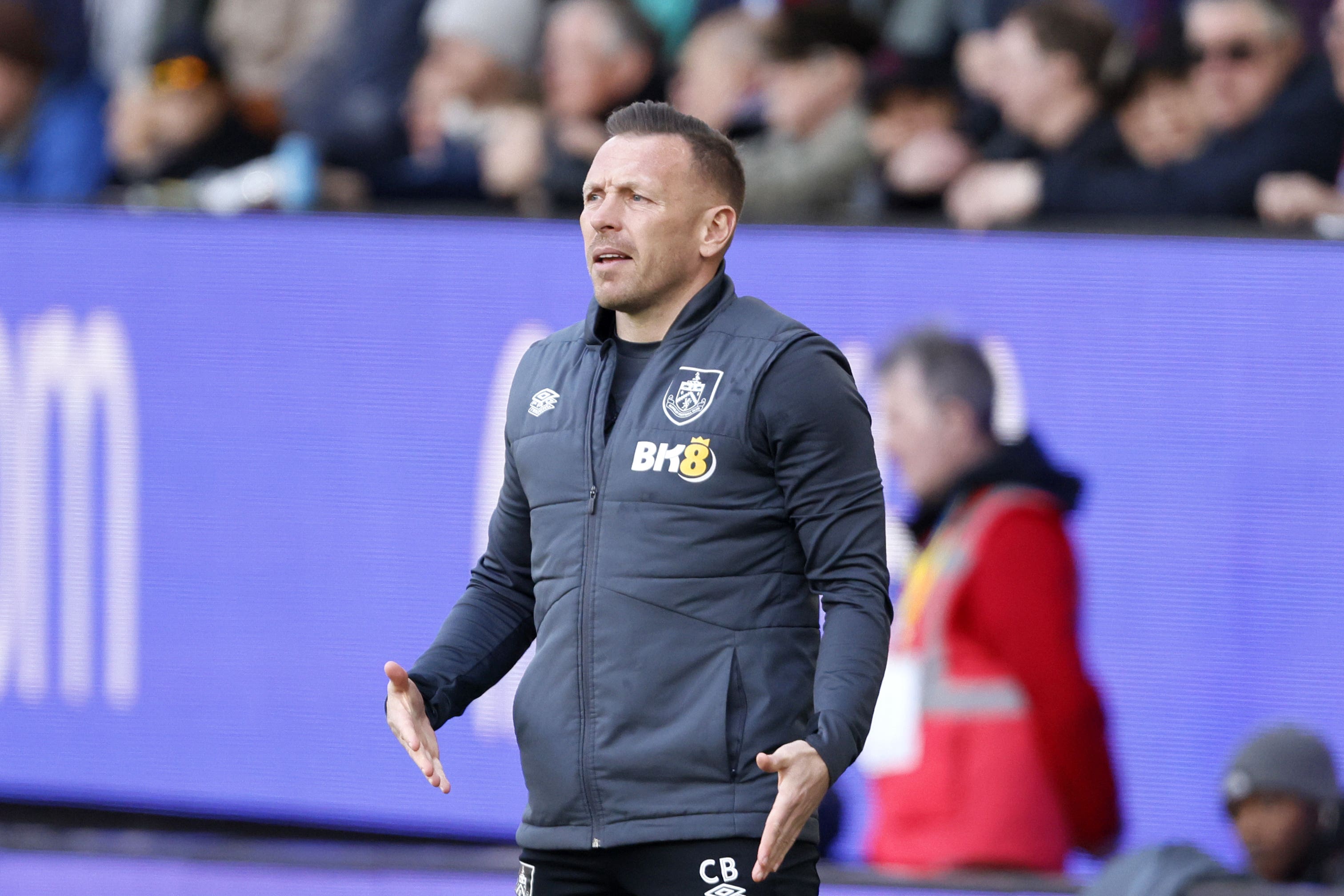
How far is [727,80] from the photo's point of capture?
562cm

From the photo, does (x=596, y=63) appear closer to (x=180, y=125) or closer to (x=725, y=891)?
(x=180, y=125)

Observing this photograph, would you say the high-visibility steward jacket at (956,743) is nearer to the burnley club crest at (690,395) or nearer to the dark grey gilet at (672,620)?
the dark grey gilet at (672,620)

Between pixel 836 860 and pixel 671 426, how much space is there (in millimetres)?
2607

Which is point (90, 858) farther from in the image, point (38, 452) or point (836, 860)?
point (836, 860)

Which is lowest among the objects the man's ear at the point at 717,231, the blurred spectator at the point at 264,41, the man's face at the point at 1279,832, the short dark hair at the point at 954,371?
the man's face at the point at 1279,832

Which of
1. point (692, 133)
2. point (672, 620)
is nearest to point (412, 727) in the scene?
point (672, 620)

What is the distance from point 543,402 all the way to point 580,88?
3.23 m

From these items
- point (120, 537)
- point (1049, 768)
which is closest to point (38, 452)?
point (120, 537)

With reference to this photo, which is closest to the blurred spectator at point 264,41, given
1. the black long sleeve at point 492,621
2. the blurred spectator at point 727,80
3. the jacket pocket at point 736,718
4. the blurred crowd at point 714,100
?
the blurred crowd at point 714,100

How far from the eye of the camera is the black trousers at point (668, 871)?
8.03ft

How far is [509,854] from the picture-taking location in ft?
16.4

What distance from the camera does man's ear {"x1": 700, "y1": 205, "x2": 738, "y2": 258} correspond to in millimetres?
2674

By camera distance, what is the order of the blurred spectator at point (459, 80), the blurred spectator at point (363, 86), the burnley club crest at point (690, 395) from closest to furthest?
1. the burnley club crest at point (690, 395)
2. the blurred spectator at point (459, 80)
3. the blurred spectator at point (363, 86)

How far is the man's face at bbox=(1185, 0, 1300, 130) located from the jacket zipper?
2914 mm
